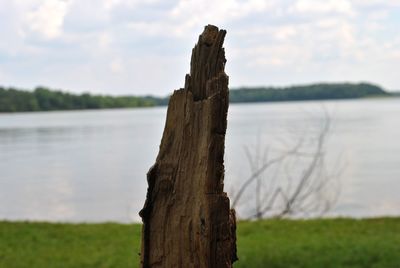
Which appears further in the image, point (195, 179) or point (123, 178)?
point (123, 178)

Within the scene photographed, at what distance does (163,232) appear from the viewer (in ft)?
8.59

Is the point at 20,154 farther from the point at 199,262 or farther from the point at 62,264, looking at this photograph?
the point at 199,262

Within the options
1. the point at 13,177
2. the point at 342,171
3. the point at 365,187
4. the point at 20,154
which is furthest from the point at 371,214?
the point at 20,154

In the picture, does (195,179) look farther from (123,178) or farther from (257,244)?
(123,178)

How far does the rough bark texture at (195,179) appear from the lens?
2.51m

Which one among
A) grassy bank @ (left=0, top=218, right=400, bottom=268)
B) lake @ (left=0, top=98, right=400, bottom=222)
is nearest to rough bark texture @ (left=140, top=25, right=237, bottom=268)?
grassy bank @ (left=0, top=218, right=400, bottom=268)

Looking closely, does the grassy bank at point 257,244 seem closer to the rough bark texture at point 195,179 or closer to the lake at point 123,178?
the lake at point 123,178

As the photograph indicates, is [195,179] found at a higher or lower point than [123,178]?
higher

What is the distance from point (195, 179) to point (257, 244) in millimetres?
7511

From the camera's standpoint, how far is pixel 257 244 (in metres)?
9.87

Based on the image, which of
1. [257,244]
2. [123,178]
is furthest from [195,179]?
[123,178]

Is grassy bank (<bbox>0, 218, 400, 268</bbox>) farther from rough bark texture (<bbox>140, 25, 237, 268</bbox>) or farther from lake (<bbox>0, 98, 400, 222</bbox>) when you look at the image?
rough bark texture (<bbox>140, 25, 237, 268</bbox>)

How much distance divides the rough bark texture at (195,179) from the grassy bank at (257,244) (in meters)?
6.09

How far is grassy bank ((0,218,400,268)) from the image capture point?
8797 millimetres
